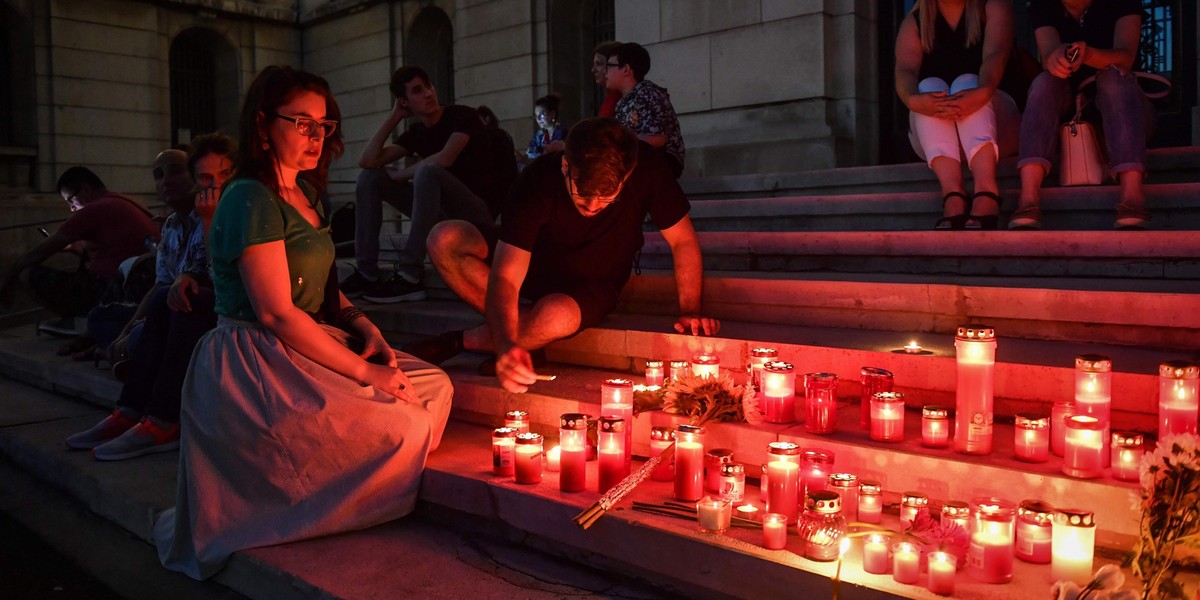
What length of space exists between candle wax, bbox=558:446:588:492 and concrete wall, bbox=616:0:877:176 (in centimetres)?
519

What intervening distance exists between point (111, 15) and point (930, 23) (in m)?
14.9

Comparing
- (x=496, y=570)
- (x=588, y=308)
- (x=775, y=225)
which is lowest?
(x=496, y=570)

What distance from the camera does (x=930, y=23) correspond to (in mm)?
5129

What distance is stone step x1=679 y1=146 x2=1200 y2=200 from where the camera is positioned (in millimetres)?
4883

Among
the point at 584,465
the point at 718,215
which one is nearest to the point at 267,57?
the point at 718,215

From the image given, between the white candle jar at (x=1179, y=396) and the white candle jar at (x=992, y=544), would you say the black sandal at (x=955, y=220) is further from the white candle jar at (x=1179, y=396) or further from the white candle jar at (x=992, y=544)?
the white candle jar at (x=992, y=544)

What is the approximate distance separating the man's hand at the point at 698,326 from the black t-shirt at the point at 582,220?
417 millimetres

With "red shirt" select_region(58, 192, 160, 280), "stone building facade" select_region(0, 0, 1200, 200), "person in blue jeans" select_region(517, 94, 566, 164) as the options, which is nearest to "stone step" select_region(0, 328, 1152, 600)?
"red shirt" select_region(58, 192, 160, 280)

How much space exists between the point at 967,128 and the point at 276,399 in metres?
3.73

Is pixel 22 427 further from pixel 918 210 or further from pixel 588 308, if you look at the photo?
pixel 918 210

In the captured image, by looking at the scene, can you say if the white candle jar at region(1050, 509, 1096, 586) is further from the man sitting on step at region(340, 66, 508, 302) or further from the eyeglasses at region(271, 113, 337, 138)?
the man sitting on step at region(340, 66, 508, 302)

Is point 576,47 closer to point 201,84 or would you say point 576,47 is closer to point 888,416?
point 201,84

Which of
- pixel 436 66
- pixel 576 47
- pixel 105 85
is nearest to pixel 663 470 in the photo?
pixel 576 47

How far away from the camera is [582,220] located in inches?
153
